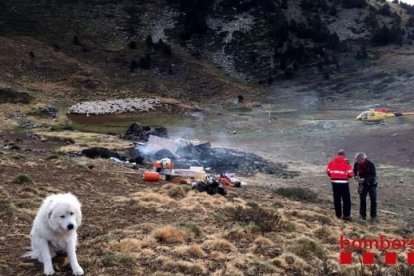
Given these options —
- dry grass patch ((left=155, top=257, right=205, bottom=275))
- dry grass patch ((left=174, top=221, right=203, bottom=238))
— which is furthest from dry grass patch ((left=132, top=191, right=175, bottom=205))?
dry grass patch ((left=155, top=257, right=205, bottom=275))

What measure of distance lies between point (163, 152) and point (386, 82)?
3404 cm

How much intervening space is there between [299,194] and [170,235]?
8348 millimetres

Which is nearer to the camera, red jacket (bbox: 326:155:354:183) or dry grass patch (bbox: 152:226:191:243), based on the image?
dry grass patch (bbox: 152:226:191:243)

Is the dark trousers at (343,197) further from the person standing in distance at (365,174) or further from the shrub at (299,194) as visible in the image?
the shrub at (299,194)

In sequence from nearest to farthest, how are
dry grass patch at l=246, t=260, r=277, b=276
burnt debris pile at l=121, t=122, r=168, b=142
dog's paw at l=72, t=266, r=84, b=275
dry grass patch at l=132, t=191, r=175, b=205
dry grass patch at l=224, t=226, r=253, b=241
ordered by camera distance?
dog's paw at l=72, t=266, r=84, b=275 < dry grass patch at l=246, t=260, r=277, b=276 < dry grass patch at l=224, t=226, r=253, b=241 < dry grass patch at l=132, t=191, r=175, b=205 < burnt debris pile at l=121, t=122, r=168, b=142

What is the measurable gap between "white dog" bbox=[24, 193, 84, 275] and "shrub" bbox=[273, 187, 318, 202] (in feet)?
33.6

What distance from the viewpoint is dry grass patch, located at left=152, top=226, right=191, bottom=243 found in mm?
8117

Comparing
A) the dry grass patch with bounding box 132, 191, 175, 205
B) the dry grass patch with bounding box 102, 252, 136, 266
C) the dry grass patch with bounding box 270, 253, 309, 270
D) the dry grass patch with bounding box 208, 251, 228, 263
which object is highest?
the dry grass patch with bounding box 102, 252, 136, 266

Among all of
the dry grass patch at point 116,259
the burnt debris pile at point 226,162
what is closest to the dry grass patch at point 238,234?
the dry grass patch at point 116,259

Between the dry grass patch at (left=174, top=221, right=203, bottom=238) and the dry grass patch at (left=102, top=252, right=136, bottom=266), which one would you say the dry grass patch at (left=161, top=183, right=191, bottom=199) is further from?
the dry grass patch at (left=102, top=252, right=136, bottom=266)

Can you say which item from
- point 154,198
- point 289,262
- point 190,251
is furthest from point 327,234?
point 154,198

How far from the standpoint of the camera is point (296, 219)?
36.9 ft

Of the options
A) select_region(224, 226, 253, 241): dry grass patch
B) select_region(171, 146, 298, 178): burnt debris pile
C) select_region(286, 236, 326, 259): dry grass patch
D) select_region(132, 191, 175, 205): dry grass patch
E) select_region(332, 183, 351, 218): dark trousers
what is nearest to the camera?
select_region(286, 236, 326, 259): dry grass patch

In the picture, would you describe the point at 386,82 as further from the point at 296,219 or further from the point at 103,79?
the point at 296,219
